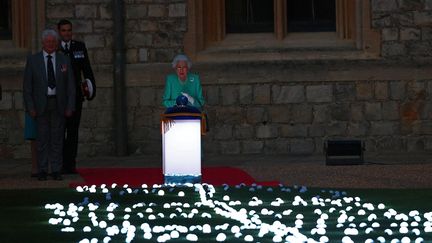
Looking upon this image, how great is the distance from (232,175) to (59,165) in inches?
75.9

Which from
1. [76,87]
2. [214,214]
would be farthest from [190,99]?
[214,214]

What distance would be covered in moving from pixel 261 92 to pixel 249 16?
123cm

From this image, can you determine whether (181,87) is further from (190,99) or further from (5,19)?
(5,19)

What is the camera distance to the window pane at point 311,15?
59.8 ft

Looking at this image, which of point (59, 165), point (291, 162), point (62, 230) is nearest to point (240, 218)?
point (62, 230)

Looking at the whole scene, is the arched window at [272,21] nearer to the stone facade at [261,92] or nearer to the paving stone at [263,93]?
the stone facade at [261,92]

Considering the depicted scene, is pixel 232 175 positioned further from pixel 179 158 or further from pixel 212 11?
pixel 212 11

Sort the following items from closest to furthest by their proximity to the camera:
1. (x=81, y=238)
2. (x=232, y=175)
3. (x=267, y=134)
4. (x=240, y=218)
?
(x=81, y=238), (x=240, y=218), (x=232, y=175), (x=267, y=134)

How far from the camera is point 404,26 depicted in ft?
58.0

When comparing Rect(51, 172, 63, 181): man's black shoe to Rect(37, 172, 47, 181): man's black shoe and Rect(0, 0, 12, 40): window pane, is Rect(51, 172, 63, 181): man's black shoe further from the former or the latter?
Rect(0, 0, 12, 40): window pane

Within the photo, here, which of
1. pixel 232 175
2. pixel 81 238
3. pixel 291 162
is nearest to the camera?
pixel 81 238

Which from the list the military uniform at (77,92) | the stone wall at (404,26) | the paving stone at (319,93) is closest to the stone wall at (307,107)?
the paving stone at (319,93)

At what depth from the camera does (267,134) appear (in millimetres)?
17859

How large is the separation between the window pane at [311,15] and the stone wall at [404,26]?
2.48ft
